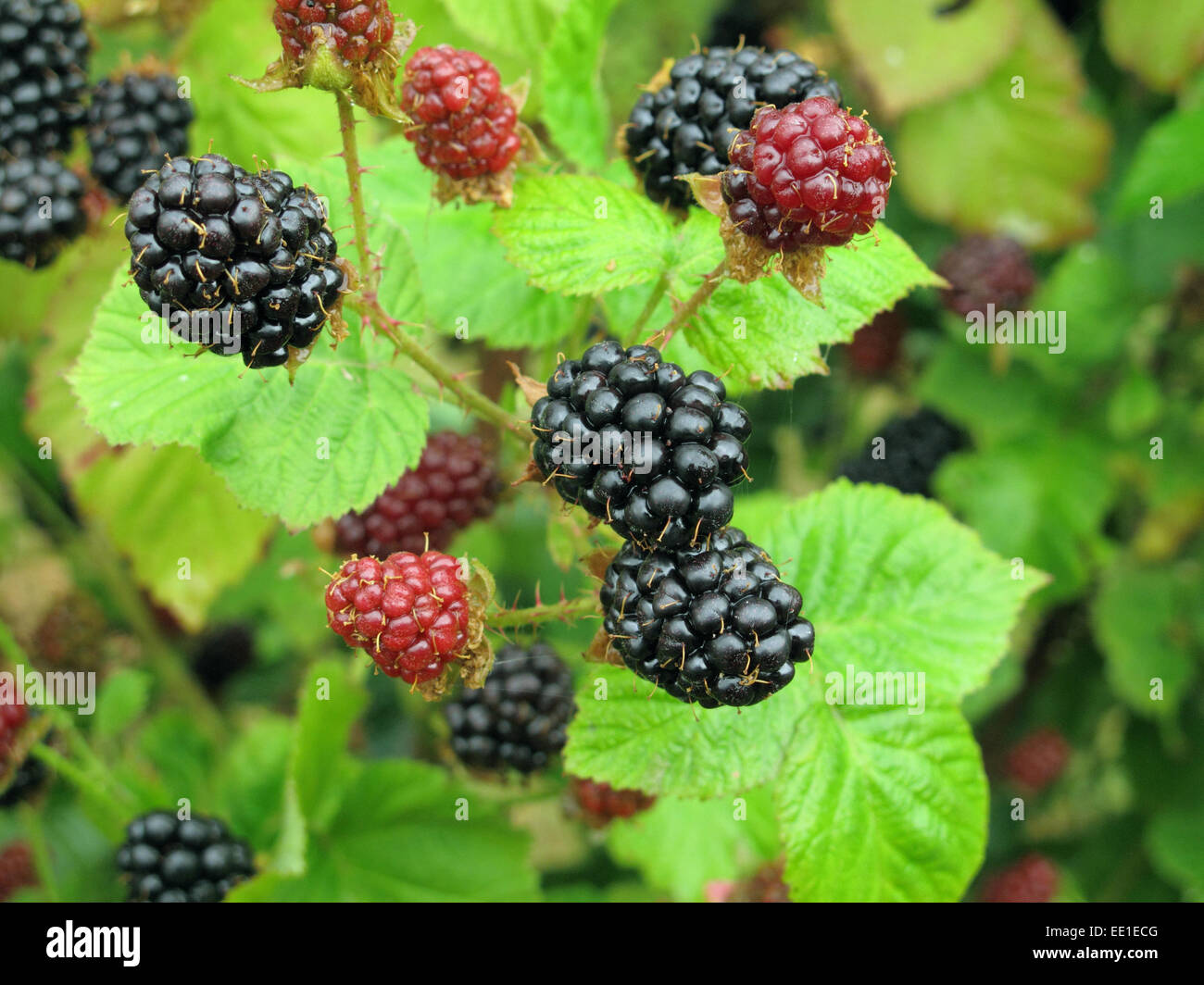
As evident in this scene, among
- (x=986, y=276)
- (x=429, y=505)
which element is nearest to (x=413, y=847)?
(x=429, y=505)

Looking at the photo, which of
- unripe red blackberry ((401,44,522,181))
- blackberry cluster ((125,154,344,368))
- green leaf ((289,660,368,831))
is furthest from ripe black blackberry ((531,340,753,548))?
green leaf ((289,660,368,831))

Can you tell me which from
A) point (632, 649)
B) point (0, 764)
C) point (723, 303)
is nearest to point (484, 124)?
point (723, 303)

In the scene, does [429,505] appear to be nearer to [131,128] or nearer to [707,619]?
[707,619]

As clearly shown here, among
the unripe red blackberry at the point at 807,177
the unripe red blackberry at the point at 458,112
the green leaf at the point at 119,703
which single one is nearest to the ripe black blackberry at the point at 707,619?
the unripe red blackberry at the point at 807,177

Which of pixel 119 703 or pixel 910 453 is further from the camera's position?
pixel 910 453

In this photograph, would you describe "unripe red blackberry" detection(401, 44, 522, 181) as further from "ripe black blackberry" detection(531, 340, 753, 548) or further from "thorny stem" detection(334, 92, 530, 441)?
"ripe black blackberry" detection(531, 340, 753, 548)

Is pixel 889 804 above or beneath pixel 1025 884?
above

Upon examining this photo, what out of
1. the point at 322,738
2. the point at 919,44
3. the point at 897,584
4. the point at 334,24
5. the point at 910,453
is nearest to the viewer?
the point at 334,24
